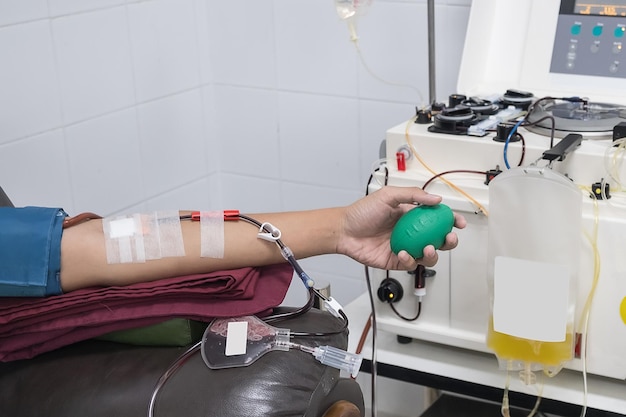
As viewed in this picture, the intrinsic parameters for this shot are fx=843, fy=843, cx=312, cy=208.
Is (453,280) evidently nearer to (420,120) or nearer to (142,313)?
(420,120)

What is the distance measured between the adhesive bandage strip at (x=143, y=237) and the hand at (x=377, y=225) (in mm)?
296

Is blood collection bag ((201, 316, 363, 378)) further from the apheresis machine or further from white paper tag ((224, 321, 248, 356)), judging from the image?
the apheresis machine

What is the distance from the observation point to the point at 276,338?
1217 millimetres

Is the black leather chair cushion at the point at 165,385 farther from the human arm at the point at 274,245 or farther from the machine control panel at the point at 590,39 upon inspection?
Answer: the machine control panel at the point at 590,39

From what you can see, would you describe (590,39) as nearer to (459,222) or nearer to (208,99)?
(459,222)

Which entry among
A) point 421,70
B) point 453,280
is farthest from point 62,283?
point 421,70

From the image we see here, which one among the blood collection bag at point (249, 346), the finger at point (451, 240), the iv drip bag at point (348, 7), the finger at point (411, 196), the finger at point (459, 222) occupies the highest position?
the iv drip bag at point (348, 7)

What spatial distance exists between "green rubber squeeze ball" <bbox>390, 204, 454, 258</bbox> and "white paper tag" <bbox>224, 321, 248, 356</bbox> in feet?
0.93

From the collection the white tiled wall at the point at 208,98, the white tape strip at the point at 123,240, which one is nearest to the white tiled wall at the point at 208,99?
the white tiled wall at the point at 208,98

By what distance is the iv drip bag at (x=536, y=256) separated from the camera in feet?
4.45

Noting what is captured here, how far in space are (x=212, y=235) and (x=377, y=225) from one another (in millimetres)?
289

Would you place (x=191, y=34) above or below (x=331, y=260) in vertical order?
above

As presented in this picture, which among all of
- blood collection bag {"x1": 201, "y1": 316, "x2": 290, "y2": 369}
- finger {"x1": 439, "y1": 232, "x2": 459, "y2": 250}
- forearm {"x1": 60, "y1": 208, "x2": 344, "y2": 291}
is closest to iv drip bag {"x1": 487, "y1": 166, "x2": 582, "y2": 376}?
finger {"x1": 439, "y1": 232, "x2": 459, "y2": 250}

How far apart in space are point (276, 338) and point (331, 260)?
1267 mm
